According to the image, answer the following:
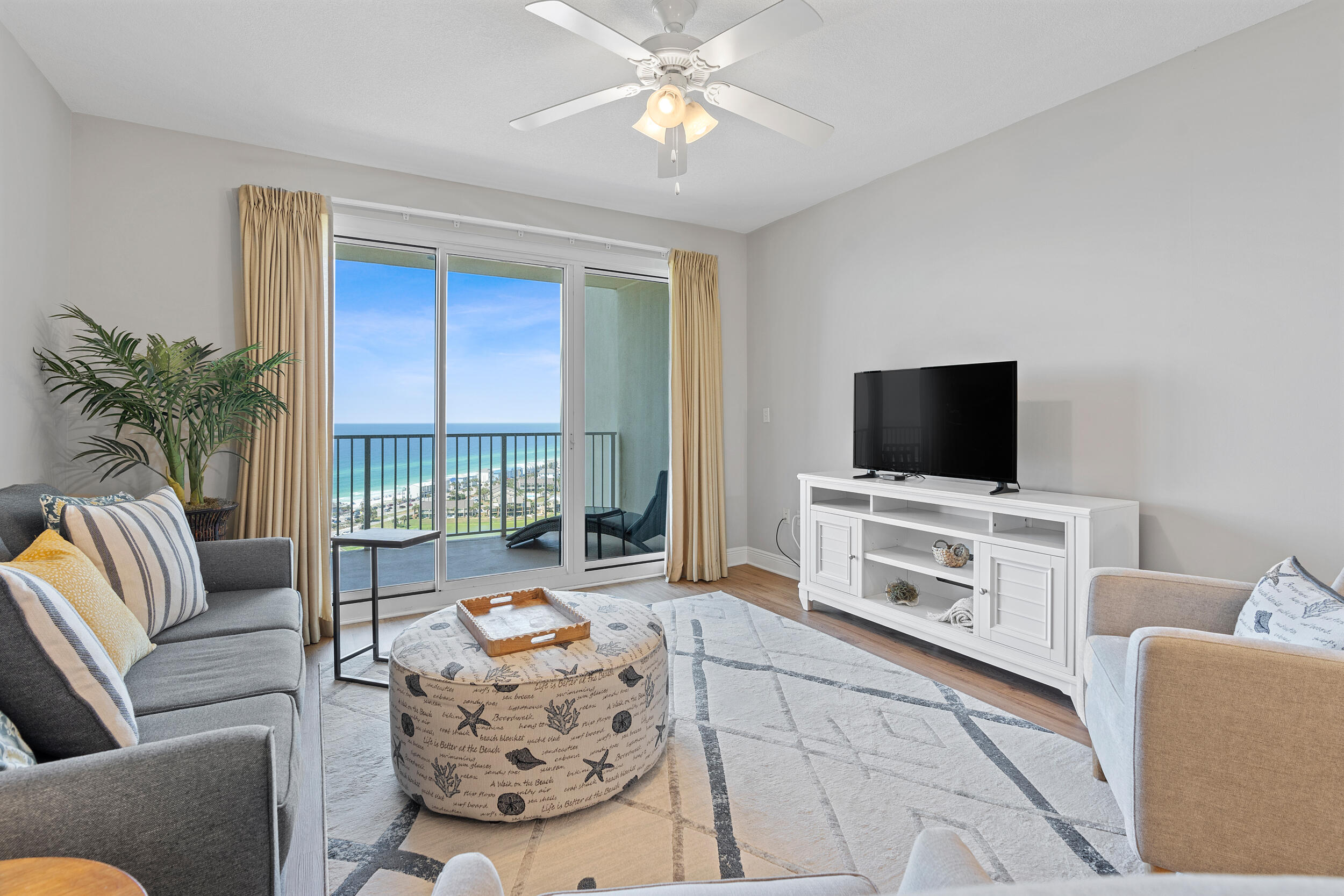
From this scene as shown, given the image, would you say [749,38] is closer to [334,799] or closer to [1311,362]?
[1311,362]

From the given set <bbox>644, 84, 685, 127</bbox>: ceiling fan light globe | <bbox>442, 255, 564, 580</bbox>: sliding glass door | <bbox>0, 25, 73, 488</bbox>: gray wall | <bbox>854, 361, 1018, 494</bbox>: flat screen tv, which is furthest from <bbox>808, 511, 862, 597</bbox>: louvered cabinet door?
<bbox>0, 25, 73, 488</bbox>: gray wall

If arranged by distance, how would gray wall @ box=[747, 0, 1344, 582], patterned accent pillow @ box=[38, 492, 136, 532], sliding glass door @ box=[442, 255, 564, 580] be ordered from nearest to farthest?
patterned accent pillow @ box=[38, 492, 136, 532] < gray wall @ box=[747, 0, 1344, 582] < sliding glass door @ box=[442, 255, 564, 580]

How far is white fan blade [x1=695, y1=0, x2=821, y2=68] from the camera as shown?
1.87 m

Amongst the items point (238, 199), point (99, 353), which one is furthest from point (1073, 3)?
point (99, 353)

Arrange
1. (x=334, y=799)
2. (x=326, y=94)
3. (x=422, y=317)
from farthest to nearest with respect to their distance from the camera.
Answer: (x=422, y=317), (x=326, y=94), (x=334, y=799)

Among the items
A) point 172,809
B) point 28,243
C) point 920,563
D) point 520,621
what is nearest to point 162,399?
point 28,243

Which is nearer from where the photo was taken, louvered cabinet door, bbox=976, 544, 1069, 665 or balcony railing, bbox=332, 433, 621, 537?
louvered cabinet door, bbox=976, 544, 1069, 665

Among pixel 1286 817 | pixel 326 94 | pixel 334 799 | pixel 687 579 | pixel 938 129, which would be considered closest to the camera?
pixel 1286 817

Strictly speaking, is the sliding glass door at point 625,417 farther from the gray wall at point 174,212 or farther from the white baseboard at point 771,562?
the gray wall at point 174,212

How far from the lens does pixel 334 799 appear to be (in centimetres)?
193

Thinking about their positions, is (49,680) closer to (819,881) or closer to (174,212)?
(819,881)

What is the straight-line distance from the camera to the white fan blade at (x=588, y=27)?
188 cm

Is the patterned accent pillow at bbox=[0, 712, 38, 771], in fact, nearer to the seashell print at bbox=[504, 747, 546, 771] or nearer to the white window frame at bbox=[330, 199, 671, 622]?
the seashell print at bbox=[504, 747, 546, 771]

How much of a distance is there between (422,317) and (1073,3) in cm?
338
